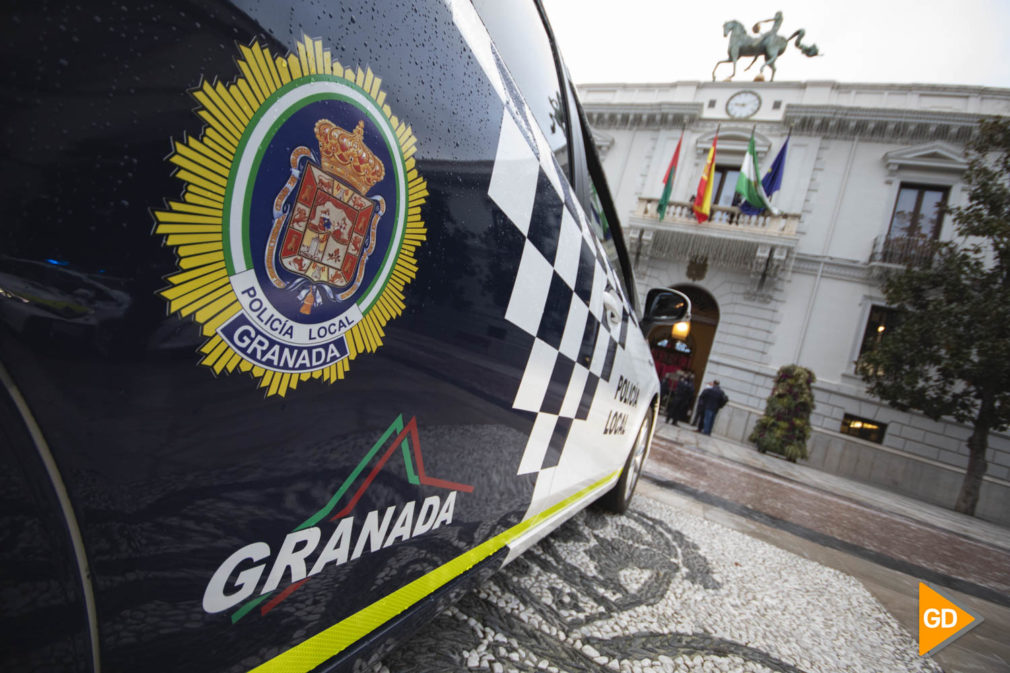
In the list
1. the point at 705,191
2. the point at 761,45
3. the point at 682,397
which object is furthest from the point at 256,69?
the point at 761,45

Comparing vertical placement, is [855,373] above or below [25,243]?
above

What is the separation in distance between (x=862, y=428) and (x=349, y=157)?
12.3m

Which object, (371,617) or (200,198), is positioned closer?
(200,198)

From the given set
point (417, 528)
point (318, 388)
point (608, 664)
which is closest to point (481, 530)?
point (417, 528)

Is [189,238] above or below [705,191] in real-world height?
below

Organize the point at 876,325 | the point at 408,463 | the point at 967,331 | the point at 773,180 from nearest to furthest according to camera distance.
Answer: the point at 408,463
the point at 967,331
the point at 773,180
the point at 876,325

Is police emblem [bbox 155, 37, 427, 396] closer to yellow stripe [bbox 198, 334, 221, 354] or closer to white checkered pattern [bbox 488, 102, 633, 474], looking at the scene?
yellow stripe [bbox 198, 334, 221, 354]

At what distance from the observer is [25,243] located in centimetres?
28

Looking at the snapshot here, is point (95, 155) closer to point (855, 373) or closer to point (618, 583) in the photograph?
point (618, 583)

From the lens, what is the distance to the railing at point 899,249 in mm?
9672

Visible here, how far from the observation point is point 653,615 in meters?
Answer: 1.44

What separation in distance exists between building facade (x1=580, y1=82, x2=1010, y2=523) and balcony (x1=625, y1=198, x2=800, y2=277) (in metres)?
0.03

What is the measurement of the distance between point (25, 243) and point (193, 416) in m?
0.17

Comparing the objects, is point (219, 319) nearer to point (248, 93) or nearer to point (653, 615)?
point (248, 93)
